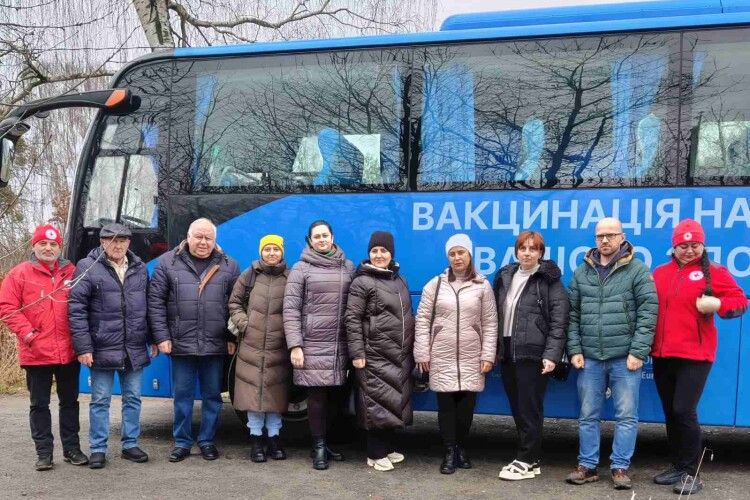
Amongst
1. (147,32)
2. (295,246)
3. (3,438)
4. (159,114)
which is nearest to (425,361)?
(295,246)

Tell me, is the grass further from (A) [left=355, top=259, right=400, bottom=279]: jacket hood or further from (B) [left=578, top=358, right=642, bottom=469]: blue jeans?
(B) [left=578, top=358, right=642, bottom=469]: blue jeans

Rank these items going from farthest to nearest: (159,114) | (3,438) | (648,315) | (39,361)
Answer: (3,438), (159,114), (39,361), (648,315)

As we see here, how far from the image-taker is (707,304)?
4891 millimetres

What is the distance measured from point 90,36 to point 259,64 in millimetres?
7751

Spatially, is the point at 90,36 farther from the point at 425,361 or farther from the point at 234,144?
the point at 425,361

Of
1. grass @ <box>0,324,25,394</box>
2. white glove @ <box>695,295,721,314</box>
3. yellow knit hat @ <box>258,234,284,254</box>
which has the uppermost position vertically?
yellow knit hat @ <box>258,234,284,254</box>

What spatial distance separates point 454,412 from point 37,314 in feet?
10.2

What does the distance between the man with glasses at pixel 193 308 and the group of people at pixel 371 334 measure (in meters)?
→ 0.01

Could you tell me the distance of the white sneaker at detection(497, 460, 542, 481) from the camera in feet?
17.9

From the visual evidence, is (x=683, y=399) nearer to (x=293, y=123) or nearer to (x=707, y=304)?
(x=707, y=304)

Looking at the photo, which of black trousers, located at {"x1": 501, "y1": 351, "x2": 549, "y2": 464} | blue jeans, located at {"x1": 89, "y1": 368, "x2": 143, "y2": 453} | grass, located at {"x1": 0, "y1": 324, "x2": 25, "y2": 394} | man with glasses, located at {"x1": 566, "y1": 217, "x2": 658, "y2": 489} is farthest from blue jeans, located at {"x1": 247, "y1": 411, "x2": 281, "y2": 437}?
grass, located at {"x1": 0, "y1": 324, "x2": 25, "y2": 394}

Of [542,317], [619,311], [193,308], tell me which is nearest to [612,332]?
[619,311]

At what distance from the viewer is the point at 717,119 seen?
5406 millimetres

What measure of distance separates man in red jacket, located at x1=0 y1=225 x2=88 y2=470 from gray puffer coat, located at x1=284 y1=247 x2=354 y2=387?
5.36 feet
